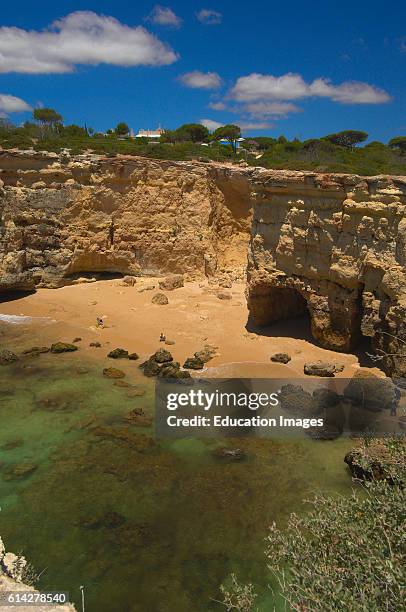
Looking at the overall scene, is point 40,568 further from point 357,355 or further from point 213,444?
point 357,355

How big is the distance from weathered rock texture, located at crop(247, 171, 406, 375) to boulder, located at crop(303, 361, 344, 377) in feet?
4.52

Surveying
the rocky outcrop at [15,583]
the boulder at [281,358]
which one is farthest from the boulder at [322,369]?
the rocky outcrop at [15,583]

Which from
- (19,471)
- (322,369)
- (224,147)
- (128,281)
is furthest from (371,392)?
(224,147)

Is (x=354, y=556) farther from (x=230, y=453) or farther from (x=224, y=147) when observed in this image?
(x=224, y=147)

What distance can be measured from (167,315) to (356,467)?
12.3 metres

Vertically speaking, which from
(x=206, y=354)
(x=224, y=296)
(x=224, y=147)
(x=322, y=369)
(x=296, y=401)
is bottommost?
(x=296, y=401)

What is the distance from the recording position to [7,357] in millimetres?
17281

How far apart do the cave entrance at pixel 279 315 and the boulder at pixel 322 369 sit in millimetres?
2694

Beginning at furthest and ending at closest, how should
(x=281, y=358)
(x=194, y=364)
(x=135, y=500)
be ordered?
(x=281, y=358), (x=194, y=364), (x=135, y=500)

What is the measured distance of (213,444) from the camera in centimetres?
1250

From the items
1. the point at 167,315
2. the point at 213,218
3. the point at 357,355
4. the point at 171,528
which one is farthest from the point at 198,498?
the point at 213,218

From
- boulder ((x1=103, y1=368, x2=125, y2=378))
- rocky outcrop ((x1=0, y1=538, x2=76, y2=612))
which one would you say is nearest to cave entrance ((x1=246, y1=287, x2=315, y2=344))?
boulder ((x1=103, y1=368, x2=125, y2=378))

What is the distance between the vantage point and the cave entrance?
1903cm

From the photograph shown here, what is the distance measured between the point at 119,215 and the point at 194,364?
13308mm
